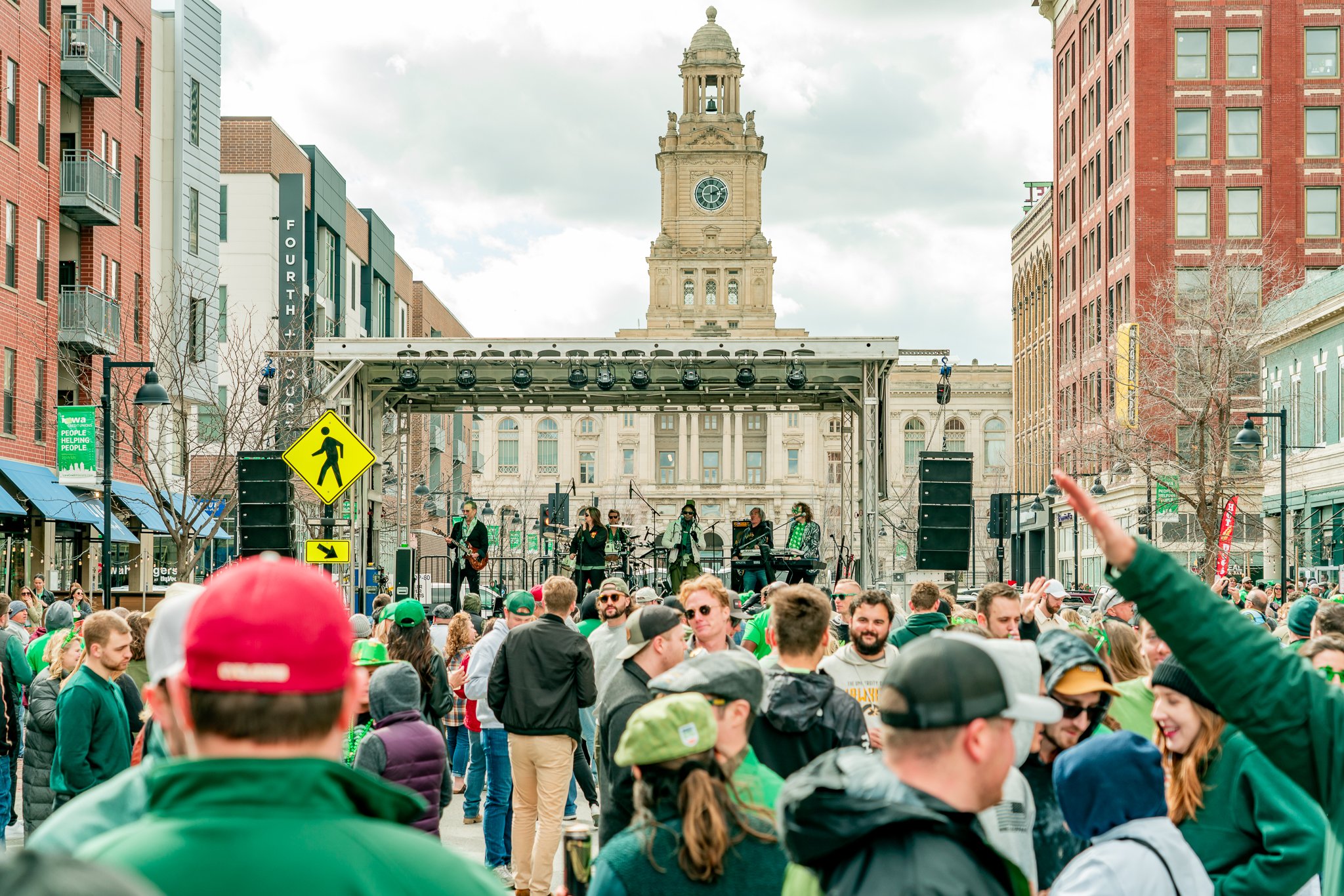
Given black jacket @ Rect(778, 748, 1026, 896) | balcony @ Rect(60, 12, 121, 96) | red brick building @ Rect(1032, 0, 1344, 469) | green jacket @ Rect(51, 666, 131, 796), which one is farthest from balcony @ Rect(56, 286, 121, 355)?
black jacket @ Rect(778, 748, 1026, 896)

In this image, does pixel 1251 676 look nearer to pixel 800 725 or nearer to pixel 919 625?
pixel 800 725

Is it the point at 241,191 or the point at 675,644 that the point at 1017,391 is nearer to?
the point at 241,191

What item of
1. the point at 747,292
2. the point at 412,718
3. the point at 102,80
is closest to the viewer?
the point at 412,718

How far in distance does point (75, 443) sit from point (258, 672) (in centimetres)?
3051

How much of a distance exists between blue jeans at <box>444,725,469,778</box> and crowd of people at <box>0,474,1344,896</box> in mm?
6401

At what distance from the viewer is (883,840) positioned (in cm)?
277

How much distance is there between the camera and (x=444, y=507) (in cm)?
7988

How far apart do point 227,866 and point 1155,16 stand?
6200cm

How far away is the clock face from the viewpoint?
14125cm

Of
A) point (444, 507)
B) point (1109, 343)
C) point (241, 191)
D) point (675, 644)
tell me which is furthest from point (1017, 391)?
point (675, 644)

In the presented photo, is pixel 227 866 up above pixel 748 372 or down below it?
below

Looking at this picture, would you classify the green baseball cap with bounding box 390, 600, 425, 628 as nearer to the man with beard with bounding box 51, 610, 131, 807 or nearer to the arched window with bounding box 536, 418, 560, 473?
the man with beard with bounding box 51, 610, 131, 807

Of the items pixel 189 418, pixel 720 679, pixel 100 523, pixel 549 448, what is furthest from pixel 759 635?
pixel 549 448

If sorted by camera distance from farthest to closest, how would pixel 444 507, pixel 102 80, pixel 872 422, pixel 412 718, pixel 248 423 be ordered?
pixel 444 507 < pixel 102 80 < pixel 248 423 < pixel 872 422 < pixel 412 718
